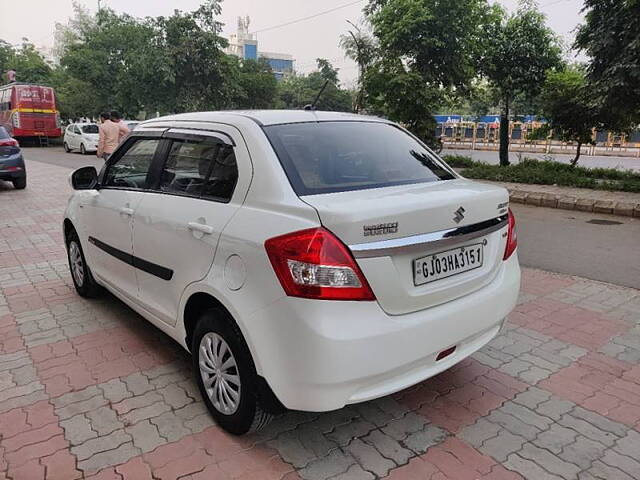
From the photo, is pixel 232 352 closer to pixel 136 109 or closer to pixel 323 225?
pixel 323 225

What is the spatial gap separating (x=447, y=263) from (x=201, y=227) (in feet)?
4.08

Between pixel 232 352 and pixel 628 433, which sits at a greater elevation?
pixel 232 352

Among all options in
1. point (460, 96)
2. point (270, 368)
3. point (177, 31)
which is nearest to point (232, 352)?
point (270, 368)

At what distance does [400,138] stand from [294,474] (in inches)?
81.6

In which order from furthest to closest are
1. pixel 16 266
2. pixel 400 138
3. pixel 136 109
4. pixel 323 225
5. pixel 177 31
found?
1. pixel 136 109
2. pixel 177 31
3. pixel 16 266
4. pixel 400 138
5. pixel 323 225

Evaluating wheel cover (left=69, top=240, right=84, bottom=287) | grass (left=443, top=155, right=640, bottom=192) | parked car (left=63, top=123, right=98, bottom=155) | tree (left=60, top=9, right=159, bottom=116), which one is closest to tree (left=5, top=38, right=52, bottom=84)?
tree (left=60, top=9, right=159, bottom=116)

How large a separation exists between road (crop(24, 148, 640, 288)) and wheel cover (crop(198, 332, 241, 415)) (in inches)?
167

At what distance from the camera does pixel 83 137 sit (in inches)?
936

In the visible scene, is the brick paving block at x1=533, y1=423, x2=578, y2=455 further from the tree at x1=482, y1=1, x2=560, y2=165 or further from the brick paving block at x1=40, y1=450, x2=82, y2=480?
the tree at x1=482, y1=1, x2=560, y2=165

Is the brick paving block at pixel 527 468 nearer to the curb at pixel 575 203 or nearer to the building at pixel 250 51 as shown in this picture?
the curb at pixel 575 203

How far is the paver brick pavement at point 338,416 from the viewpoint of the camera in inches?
93.4

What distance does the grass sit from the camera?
1060cm

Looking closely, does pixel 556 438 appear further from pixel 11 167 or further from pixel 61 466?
pixel 11 167

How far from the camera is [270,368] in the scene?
2211 mm
